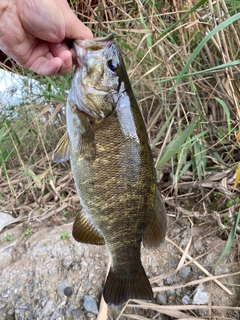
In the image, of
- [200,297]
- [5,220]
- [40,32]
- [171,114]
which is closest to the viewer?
[40,32]

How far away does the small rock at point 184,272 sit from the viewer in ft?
6.58

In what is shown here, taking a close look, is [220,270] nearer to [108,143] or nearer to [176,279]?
[176,279]

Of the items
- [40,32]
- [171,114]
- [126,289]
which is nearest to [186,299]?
[126,289]

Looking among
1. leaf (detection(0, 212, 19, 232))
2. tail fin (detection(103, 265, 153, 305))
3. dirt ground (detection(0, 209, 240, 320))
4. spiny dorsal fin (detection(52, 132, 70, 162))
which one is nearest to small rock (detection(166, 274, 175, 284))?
dirt ground (detection(0, 209, 240, 320))

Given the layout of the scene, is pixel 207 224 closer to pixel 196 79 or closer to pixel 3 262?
pixel 196 79

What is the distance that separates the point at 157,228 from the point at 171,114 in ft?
2.63

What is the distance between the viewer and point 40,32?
153 centimetres

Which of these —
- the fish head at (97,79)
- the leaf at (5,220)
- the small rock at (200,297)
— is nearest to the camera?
the fish head at (97,79)

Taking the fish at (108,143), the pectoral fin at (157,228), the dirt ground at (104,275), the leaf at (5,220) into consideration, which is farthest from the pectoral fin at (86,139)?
the leaf at (5,220)

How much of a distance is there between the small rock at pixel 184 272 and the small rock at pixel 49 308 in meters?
0.74

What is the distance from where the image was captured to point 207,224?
7.09ft

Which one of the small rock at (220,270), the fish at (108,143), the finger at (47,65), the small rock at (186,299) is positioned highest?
the finger at (47,65)

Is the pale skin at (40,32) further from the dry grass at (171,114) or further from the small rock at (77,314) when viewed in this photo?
the small rock at (77,314)

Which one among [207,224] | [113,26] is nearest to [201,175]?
[207,224]
